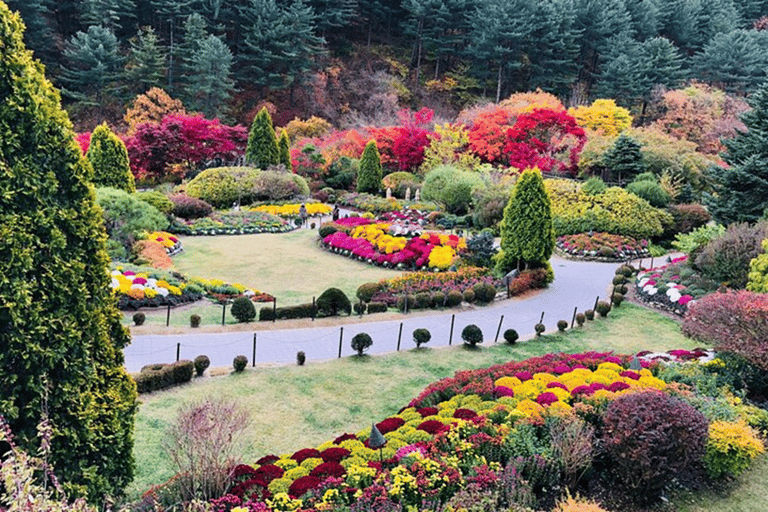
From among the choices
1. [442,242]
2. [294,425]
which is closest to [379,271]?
[442,242]

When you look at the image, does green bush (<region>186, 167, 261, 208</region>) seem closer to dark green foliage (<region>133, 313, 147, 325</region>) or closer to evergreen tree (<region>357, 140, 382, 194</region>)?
evergreen tree (<region>357, 140, 382, 194</region>)

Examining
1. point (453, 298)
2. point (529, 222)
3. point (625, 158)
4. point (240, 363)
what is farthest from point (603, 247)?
point (240, 363)

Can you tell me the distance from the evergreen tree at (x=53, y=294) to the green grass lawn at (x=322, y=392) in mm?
1798

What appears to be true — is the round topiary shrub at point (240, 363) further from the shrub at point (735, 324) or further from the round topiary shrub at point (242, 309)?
the shrub at point (735, 324)

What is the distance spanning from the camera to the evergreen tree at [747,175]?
21.7 m

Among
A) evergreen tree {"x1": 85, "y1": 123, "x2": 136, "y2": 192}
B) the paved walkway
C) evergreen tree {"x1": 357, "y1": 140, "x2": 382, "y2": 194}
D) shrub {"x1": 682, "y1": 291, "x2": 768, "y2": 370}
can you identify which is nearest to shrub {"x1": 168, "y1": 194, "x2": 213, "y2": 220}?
evergreen tree {"x1": 85, "y1": 123, "x2": 136, "y2": 192}

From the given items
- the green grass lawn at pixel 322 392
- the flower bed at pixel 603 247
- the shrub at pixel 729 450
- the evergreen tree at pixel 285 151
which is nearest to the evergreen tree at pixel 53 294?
the green grass lawn at pixel 322 392

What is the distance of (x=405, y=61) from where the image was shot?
61.2 meters

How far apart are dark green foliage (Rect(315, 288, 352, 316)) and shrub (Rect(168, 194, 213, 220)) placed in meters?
15.0

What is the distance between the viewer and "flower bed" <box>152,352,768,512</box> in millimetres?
6660

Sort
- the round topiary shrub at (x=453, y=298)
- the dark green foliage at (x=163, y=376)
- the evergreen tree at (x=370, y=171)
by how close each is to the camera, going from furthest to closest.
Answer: the evergreen tree at (x=370, y=171) < the round topiary shrub at (x=453, y=298) < the dark green foliage at (x=163, y=376)

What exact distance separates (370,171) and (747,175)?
828 inches

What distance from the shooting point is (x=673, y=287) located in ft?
58.9

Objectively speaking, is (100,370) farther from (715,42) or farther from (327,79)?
(715,42)
